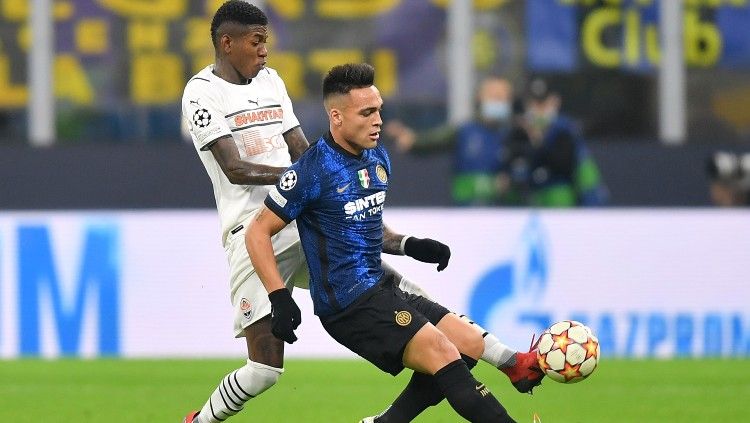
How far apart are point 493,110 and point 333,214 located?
798cm

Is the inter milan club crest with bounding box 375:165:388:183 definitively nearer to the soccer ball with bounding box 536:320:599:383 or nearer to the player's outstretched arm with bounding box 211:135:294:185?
the player's outstretched arm with bounding box 211:135:294:185

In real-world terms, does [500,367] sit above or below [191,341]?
above

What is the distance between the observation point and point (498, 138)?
14.7 meters

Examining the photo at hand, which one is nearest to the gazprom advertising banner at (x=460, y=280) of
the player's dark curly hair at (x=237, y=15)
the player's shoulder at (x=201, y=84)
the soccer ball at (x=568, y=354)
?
the player's shoulder at (x=201, y=84)

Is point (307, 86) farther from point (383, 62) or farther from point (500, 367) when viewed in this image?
point (500, 367)

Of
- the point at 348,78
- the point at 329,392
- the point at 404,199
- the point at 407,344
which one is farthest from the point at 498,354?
the point at 404,199

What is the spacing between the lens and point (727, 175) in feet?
52.7

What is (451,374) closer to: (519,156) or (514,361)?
(514,361)

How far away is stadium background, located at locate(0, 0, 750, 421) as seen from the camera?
1320 cm

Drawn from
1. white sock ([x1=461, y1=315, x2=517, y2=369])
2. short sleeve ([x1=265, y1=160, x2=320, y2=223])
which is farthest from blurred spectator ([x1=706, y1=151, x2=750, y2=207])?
short sleeve ([x1=265, y1=160, x2=320, y2=223])

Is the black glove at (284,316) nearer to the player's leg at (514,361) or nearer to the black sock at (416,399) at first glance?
the player's leg at (514,361)

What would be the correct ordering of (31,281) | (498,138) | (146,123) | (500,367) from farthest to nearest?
1. (146,123)
2. (498,138)
3. (31,281)
4. (500,367)

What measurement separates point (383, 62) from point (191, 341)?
4722 mm

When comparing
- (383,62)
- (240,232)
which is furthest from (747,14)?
(240,232)
